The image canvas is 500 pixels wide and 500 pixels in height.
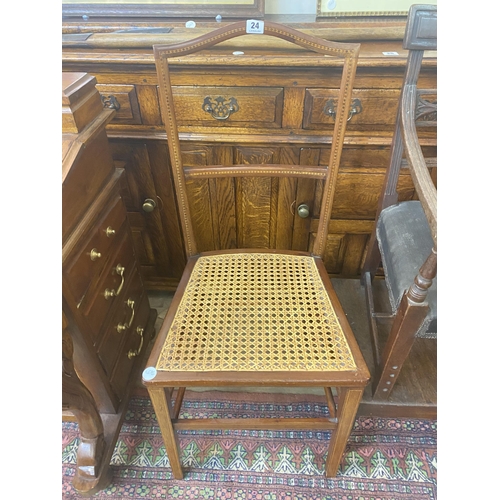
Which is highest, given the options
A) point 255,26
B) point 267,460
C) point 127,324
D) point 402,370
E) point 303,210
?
point 255,26

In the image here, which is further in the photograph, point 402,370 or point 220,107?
point 402,370

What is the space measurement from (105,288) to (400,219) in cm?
86

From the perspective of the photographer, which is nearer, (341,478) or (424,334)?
(424,334)

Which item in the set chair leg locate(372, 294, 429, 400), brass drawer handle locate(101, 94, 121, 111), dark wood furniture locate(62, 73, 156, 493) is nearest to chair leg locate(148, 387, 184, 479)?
dark wood furniture locate(62, 73, 156, 493)

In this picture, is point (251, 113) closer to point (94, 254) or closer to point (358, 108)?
point (358, 108)

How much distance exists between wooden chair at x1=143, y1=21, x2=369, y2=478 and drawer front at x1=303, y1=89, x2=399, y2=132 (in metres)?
0.09

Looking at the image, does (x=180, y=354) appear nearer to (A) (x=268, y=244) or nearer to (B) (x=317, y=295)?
(B) (x=317, y=295)

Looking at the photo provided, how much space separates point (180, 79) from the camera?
1041mm

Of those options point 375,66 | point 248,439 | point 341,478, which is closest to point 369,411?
point 341,478

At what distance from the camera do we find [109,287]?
40.1 inches

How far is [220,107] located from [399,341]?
799 mm

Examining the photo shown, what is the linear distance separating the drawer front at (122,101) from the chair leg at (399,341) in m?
0.90

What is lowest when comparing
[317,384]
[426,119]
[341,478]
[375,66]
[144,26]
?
[341,478]

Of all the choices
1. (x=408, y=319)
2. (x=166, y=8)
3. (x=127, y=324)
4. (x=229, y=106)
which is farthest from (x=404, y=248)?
(x=166, y=8)
